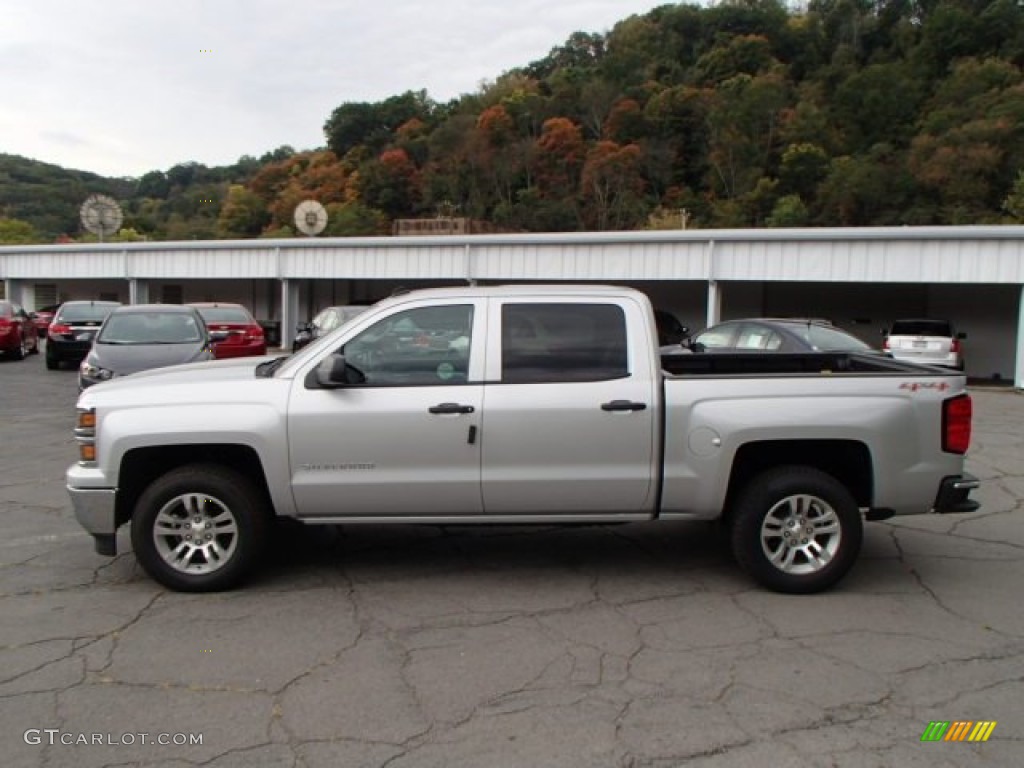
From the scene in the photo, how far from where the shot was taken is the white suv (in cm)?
1812

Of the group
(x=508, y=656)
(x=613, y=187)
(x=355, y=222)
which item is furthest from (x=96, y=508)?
(x=355, y=222)

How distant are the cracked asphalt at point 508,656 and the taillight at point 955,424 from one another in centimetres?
94

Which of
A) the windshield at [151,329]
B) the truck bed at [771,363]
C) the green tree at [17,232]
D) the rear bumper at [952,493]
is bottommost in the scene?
the rear bumper at [952,493]

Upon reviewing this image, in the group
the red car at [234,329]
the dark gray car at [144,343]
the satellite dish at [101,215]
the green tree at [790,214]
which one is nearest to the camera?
the dark gray car at [144,343]

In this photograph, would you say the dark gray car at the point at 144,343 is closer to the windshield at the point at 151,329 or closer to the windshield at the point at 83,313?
the windshield at the point at 151,329

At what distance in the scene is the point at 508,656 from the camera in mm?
4094

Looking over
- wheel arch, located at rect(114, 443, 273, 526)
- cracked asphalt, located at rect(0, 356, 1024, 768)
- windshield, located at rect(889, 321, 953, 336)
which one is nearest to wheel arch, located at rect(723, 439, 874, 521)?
cracked asphalt, located at rect(0, 356, 1024, 768)

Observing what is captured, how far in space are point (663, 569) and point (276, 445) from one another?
266 centimetres

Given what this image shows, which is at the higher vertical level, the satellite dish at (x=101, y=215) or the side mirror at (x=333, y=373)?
the satellite dish at (x=101, y=215)

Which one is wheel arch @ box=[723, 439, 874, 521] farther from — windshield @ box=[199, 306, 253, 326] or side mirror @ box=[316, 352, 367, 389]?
windshield @ box=[199, 306, 253, 326]

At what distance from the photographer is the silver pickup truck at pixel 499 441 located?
4805 millimetres

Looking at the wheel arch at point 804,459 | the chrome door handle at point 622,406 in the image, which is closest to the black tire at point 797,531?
the wheel arch at point 804,459

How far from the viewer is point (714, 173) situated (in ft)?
244

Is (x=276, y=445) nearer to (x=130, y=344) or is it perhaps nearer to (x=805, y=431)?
(x=805, y=431)
